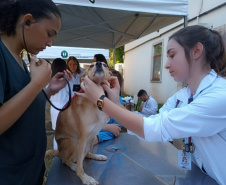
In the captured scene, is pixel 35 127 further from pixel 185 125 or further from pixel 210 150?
pixel 210 150

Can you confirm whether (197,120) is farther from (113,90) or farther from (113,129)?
(113,129)

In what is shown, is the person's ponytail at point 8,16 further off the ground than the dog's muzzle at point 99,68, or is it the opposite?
the person's ponytail at point 8,16

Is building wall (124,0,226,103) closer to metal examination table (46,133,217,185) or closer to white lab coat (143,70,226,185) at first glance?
metal examination table (46,133,217,185)

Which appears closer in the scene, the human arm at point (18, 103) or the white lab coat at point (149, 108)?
the human arm at point (18, 103)

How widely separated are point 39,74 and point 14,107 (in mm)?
197

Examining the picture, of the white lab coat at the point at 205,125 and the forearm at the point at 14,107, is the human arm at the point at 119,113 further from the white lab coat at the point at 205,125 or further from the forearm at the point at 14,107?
the forearm at the point at 14,107

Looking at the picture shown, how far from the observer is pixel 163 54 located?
27.2ft

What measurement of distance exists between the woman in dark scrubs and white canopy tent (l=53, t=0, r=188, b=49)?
1439mm

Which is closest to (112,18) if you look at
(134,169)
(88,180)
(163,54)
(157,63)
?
(134,169)

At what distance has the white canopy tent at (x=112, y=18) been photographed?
239 centimetres

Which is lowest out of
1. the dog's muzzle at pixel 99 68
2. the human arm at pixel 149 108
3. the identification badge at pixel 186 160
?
the human arm at pixel 149 108

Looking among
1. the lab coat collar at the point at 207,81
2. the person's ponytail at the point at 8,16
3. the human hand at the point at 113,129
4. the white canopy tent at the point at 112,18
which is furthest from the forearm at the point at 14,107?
the white canopy tent at the point at 112,18

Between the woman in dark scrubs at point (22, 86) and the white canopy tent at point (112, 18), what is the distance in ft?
4.72

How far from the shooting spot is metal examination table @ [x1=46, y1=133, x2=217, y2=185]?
3.95 ft
